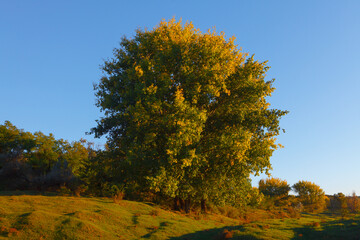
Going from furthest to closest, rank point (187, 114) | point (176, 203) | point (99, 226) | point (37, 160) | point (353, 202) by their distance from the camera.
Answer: point (353, 202), point (37, 160), point (176, 203), point (187, 114), point (99, 226)

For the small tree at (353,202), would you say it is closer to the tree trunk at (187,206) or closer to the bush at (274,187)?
the bush at (274,187)

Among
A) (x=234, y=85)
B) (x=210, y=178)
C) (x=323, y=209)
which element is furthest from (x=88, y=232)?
(x=323, y=209)

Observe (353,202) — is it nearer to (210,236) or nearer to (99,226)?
(210,236)

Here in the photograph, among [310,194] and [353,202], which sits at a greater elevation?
[310,194]

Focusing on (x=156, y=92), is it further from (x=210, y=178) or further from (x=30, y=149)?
(x=30, y=149)

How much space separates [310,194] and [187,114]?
2402 inches

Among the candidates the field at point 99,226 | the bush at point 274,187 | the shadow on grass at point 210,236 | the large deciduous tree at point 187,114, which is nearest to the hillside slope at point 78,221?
the field at point 99,226

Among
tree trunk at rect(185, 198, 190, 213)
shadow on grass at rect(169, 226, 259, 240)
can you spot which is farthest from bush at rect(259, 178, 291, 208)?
shadow on grass at rect(169, 226, 259, 240)

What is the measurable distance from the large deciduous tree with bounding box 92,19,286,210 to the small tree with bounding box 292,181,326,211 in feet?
163

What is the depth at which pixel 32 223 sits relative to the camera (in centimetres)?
1614

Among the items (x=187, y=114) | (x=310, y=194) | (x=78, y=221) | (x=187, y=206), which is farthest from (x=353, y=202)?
(x=78, y=221)

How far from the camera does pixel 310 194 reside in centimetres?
7144

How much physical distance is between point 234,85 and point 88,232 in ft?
62.1

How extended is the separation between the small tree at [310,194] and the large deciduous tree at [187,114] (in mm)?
49834
